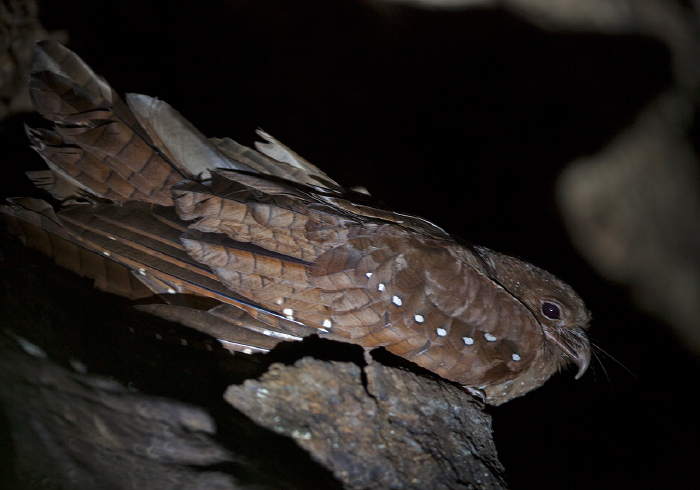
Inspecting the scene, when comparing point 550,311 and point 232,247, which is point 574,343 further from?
point 232,247

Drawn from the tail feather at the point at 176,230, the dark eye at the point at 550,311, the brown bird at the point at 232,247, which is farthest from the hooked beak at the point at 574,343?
the tail feather at the point at 176,230

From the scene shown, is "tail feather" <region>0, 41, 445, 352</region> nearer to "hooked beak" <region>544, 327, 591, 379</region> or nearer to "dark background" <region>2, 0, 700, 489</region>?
"dark background" <region>2, 0, 700, 489</region>

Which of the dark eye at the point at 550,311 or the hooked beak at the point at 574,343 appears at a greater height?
→ the dark eye at the point at 550,311

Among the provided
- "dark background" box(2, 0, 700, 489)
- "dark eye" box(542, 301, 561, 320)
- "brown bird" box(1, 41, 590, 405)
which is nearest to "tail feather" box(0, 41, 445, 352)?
"brown bird" box(1, 41, 590, 405)

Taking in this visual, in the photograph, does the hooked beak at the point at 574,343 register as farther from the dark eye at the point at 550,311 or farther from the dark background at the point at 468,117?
the dark background at the point at 468,117

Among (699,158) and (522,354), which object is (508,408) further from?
(699,158)

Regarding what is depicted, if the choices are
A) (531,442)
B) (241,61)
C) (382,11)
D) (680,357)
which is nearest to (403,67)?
(382,11)

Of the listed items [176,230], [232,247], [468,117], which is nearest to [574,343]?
[468,117]
